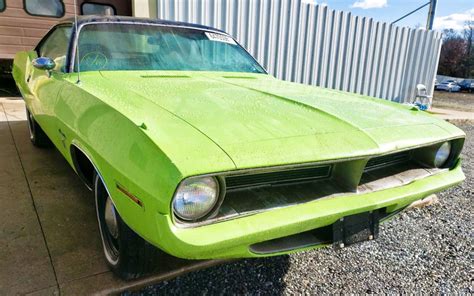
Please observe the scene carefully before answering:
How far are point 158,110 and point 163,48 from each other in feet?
4.31

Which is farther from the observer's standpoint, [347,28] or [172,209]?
[347,28]

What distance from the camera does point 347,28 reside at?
7.79 meters

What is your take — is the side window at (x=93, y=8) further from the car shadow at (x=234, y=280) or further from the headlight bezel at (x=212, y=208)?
the headlight bezel at (x=212, y=208)

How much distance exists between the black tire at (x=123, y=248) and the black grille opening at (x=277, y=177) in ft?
1.73

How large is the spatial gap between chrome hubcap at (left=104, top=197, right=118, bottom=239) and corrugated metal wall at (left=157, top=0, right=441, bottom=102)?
475cm

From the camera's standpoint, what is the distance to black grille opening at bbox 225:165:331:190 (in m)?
1.51

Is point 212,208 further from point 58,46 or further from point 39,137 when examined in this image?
point 39,137

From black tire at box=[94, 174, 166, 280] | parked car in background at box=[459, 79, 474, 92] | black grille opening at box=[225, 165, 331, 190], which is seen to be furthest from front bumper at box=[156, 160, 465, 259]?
parked car in background at box=[459, 79, 474, 92]

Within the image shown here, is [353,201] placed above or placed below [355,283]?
above

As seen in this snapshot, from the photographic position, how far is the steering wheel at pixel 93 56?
2.46 meters

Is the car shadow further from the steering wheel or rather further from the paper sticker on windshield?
the paper sticker on windshield

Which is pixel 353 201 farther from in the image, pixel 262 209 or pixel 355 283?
pixel 355 283

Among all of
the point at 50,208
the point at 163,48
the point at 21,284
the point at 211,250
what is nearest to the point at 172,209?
the point at 211,250

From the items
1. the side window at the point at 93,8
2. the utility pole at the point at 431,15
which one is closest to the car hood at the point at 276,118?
the side window at the point at 93,8
